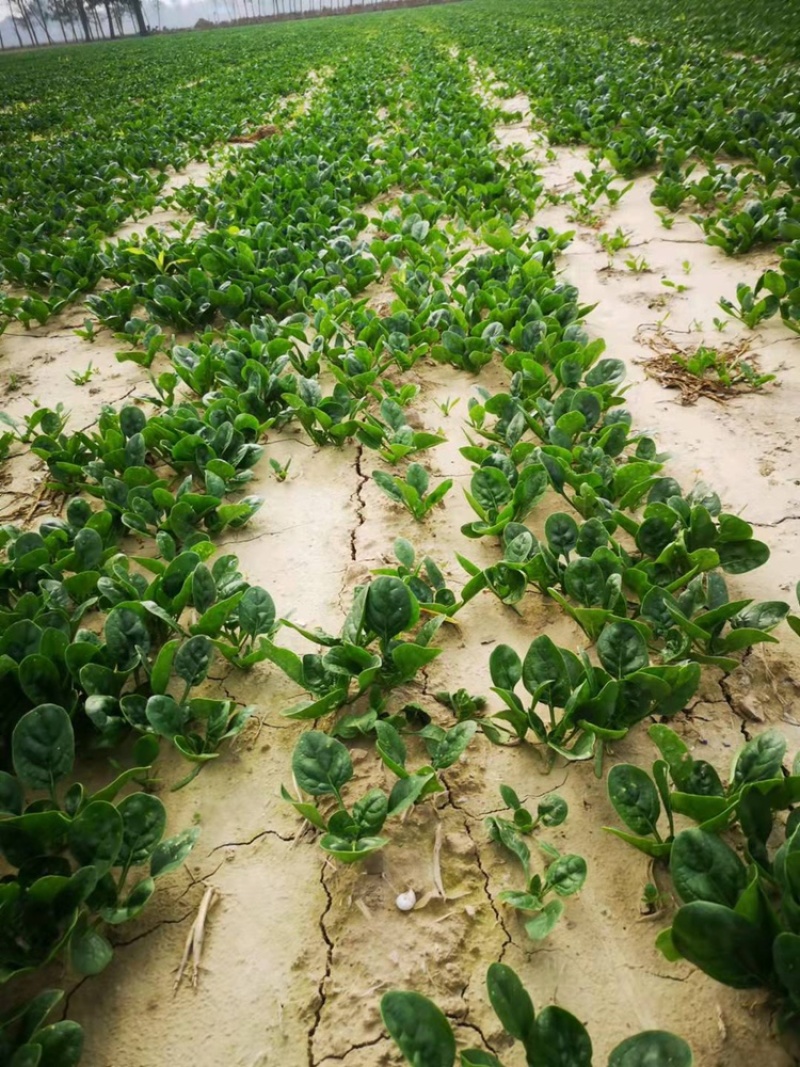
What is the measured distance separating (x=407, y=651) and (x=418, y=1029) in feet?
2.89

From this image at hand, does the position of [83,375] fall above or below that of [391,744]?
above

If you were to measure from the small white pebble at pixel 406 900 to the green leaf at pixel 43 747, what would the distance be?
3.04 ft

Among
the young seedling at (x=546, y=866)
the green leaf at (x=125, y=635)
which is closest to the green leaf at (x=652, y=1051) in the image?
the young seedling at (x=546, y=866)

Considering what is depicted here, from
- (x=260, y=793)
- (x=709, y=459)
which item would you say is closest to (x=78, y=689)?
(x=260, y=793)

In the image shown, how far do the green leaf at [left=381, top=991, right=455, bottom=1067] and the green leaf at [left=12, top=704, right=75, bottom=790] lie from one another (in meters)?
1.01

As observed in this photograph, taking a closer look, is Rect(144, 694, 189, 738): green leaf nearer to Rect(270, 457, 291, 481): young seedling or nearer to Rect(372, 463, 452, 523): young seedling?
Rect(372, 463, 452, 523): young seedling

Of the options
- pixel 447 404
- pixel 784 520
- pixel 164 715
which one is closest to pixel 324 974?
pixel 164 715


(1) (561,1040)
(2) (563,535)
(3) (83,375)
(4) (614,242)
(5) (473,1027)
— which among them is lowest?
(5) (473,1027)

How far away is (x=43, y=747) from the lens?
1.56 metres

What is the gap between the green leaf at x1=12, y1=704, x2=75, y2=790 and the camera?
5.05 feet

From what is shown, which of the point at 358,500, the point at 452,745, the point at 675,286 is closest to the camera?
the point at 452,745

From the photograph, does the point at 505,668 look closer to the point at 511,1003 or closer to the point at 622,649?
the point at 622,649

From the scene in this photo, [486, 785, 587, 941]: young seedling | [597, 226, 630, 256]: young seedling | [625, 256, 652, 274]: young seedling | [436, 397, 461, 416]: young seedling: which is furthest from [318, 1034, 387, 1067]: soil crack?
[597, 226, 630, 256]: young seedling

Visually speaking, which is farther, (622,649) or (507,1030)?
(622,649)
